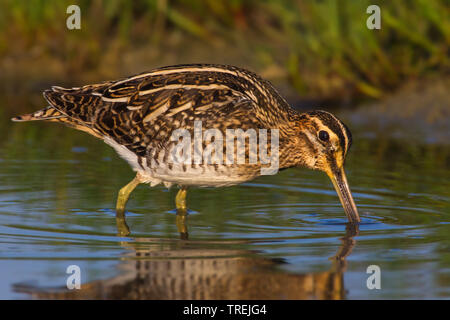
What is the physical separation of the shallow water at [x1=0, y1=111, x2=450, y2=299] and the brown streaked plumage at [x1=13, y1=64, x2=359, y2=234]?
34 cm

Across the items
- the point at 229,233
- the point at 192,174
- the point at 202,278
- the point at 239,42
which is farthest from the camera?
the point at 239,42

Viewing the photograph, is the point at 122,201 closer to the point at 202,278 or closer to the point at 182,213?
the point at 182,213

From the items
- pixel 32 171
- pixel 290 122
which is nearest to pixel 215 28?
pixel 32 171

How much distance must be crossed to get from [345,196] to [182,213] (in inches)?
51.5

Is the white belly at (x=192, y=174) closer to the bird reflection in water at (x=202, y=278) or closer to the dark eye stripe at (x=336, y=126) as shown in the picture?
the dark eye stripe at (x=336, y=126)

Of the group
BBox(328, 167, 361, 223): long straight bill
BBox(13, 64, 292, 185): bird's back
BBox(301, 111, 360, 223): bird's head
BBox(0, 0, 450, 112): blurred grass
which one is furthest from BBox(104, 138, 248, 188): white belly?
BBox(0, 0, 450, 112): blurred grass

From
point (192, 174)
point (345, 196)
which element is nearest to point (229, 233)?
point (192, 174)

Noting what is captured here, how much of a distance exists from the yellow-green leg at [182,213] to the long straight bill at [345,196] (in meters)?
1.23

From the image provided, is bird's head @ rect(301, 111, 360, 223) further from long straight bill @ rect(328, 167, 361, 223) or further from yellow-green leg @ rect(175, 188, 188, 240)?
yellow-green leg @ rect(175, 188, 188, 240)

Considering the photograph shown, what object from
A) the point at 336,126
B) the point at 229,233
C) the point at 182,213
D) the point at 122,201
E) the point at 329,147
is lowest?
the point at 229,233

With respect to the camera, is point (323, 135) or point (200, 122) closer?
point (200, 122)

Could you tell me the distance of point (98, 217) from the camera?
7465mm

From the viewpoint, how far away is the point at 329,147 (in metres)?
7.57
